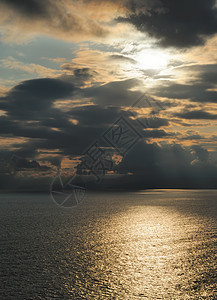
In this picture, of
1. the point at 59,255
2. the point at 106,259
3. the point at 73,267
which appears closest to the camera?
the point at 73,267

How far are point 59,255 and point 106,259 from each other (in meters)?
7.76

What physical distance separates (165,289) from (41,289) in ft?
39.5

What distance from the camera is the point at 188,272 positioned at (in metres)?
33.5

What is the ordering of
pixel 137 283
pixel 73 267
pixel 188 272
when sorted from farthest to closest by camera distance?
pixel 73 267
pixel 188 272
pixel 137 283

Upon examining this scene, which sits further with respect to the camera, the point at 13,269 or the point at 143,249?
the point at 143,249

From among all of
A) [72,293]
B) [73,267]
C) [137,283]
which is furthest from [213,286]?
[73,267]

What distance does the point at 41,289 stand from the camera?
28.2 meters

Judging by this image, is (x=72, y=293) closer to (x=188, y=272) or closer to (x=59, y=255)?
(x=188, y=272)

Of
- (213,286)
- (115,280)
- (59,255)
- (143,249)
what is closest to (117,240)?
(143,249)

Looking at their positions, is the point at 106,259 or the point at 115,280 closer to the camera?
the point at 115,280

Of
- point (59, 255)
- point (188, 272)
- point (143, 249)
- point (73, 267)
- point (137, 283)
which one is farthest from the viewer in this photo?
point (143, 249)

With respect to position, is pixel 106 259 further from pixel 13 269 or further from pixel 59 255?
pixel 13 269

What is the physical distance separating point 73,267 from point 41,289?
8295 mm

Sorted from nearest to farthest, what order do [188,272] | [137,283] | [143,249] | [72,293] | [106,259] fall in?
[72,293], [137,283], [188,272], [106,259], [143,249]
